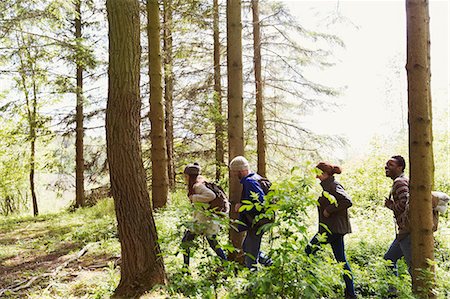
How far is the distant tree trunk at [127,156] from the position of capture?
5.10m

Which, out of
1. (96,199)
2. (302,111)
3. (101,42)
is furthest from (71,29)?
(302,111)

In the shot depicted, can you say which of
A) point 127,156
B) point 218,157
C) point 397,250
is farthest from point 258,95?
point 127,156

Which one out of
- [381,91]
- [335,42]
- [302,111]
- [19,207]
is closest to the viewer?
[335,42]

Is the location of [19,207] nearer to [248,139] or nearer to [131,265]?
[248,139]

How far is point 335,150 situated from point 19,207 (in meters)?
26.6

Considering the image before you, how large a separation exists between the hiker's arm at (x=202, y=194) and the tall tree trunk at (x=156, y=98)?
4.59 m

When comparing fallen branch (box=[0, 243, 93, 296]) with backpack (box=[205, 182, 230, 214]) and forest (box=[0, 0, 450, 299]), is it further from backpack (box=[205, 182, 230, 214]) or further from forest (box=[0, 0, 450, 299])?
backpack (box=[205, 182, 230, 214])

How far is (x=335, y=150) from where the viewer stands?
14.9 meters

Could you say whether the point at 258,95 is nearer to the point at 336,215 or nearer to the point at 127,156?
the point at 336,215

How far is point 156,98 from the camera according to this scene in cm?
988

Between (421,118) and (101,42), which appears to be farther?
(101,42)

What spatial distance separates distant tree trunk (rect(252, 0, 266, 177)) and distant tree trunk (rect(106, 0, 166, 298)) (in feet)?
30.5

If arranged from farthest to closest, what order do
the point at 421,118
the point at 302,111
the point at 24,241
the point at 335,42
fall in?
the point at 302,111
the point at 335,42
the point at 24,241
the point at 421,118

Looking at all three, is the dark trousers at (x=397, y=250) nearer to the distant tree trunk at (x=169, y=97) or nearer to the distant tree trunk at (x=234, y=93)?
the distant tree trunk at (x=234, y=93)
